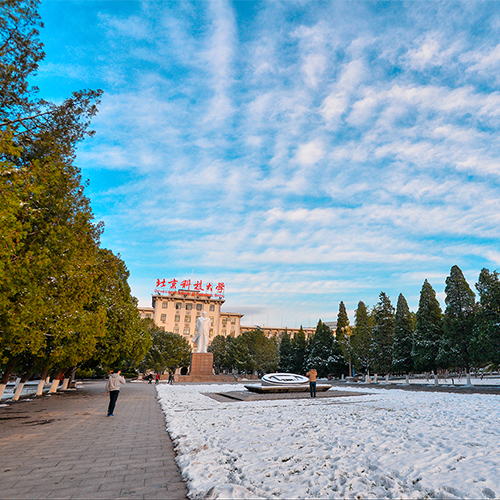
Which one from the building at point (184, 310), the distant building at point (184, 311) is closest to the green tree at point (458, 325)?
the distant building at point (184, 311)

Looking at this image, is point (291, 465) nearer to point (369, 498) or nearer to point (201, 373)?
point (369, 498)

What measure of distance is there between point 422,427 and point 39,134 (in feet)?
36.6

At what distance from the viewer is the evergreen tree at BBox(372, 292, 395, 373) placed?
38.4 metres

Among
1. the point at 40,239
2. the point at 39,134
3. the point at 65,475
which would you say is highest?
the point at 39,134

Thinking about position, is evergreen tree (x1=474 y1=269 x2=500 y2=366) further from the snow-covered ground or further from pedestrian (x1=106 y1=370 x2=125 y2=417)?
pedestrian (x1=106 y1=370 x2=125 y2=417)

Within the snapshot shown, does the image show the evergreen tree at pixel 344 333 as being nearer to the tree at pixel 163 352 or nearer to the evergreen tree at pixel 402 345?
the evergreen tree at pixel 402 345

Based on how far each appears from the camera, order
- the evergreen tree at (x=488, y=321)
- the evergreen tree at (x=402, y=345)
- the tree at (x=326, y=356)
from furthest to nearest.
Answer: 1. the tree at (x=326, y=356)
2. the evergreen tree at (x=402, y=345)
3. the evergreen tree at (x=488, y=321)

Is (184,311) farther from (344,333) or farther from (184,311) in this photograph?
(344,333)

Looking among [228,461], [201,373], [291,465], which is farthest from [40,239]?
[201,373]

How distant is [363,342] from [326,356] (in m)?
11.0

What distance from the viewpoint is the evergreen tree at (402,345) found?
3528cm

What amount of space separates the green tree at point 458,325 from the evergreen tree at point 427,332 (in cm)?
146

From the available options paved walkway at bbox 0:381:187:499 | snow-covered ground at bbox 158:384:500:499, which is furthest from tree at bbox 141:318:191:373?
snow-covered ground at bbox 158:384:500:499

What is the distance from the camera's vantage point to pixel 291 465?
503 cm
